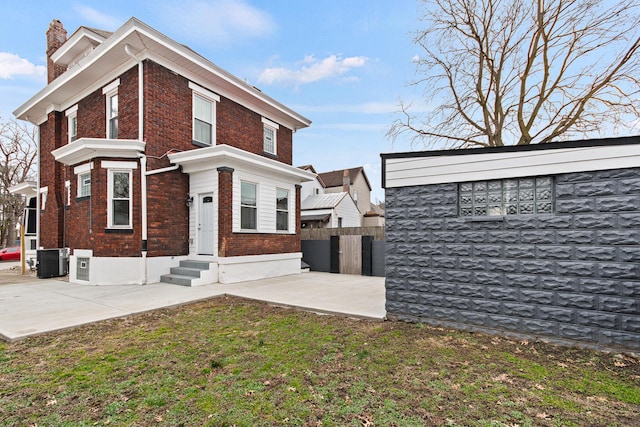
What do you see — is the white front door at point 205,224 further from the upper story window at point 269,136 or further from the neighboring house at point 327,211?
the neighboring house at point 327,211

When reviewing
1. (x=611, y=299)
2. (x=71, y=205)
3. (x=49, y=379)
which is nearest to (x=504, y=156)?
(x=611, y=299)

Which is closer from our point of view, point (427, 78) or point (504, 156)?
point (504, 156)

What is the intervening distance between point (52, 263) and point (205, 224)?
6.05 m

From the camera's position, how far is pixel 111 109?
10039 mm

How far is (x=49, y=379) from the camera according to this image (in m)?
3.16

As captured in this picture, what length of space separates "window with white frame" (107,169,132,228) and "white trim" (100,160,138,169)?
0.13 metres

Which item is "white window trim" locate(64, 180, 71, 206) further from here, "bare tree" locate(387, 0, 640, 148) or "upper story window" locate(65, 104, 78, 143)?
"bare tree" locate(387, 0, 640, 148)

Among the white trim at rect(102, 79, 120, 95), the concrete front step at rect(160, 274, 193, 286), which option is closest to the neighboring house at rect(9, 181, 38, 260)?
the white trim at rect(102, 79, 120, 95)

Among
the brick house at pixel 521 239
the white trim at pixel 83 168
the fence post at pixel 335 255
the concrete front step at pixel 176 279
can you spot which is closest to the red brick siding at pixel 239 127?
the white trim at pixel 83 168

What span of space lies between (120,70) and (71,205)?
4661 mm

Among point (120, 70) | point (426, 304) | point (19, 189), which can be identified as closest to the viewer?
point (426, 304)

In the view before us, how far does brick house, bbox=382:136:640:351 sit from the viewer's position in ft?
12.3

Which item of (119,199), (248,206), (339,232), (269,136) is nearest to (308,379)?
(248,206)

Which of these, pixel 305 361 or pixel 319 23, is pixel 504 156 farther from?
pixel 319 23
